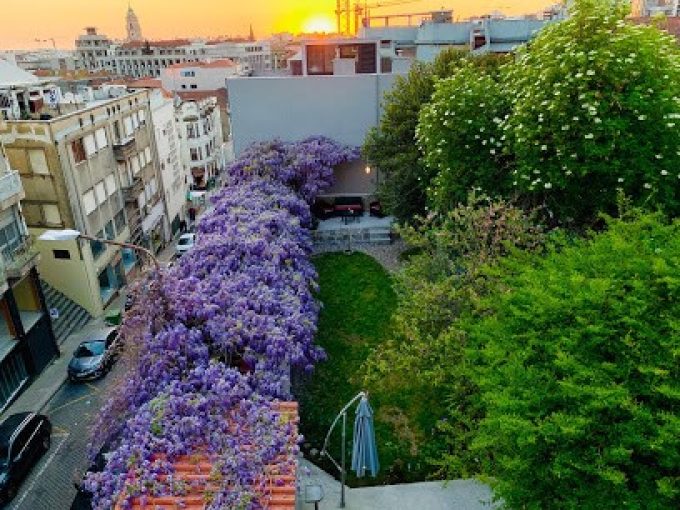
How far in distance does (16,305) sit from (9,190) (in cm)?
449

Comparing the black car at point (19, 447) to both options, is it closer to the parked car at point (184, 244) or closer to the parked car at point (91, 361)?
the parked car at point (91, 361)

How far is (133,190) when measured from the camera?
1243 inches

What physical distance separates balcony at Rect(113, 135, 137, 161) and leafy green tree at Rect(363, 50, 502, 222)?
45.8 feet

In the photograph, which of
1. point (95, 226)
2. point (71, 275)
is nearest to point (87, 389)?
point (71, 275)

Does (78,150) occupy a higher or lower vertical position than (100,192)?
higher

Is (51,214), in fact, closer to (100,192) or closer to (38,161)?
(38,161)

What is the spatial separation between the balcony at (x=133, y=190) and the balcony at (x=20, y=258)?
916cm

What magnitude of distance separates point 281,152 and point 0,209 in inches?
527

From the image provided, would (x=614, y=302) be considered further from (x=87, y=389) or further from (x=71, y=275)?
(x=71, y=275)

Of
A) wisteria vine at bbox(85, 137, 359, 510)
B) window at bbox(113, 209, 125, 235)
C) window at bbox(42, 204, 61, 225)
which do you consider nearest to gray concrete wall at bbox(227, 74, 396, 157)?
window at bbox(113, 209, 125, 235)

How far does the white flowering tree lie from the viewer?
1512 cm

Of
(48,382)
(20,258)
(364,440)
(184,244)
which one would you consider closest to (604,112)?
(364,440)

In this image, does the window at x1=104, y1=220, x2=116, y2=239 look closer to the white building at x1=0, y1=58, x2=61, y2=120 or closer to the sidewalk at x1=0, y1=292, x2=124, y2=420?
the sidewalk at x1=0, y1=292, x2=124, y2=420

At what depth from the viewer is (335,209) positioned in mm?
31344
